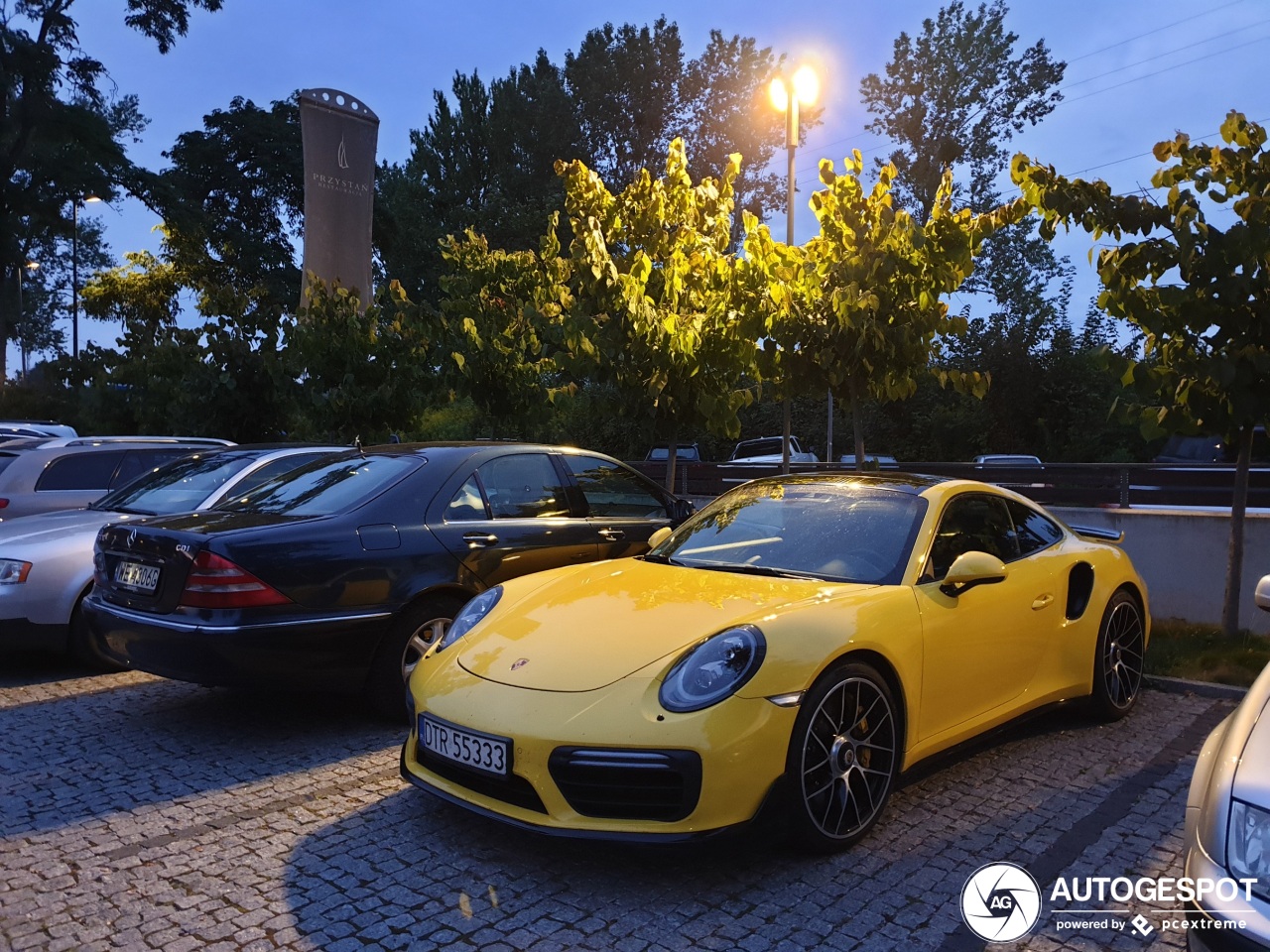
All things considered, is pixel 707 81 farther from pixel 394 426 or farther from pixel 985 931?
pixel 985 931

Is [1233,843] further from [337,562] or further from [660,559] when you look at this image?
[337,562]

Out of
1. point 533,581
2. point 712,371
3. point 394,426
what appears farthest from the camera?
point 394,426

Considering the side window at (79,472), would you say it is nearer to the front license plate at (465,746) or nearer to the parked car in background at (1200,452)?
the front license plate at (465,746)

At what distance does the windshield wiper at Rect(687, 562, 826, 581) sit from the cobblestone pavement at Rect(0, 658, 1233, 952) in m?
0.96

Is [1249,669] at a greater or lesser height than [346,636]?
lesser

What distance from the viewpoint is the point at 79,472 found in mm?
8188

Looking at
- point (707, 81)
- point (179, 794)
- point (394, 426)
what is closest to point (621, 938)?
point (179, 794)

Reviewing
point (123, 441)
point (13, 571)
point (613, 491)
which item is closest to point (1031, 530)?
point (613, 491)

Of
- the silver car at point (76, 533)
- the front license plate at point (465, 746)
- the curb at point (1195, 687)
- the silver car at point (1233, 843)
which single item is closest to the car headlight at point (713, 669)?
the front license plate at point (465, 746)

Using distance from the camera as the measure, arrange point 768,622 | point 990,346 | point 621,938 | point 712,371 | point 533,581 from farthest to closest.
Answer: point 990,346 → point 712,371 → point 533,581 → point 768,622 → point 621,938

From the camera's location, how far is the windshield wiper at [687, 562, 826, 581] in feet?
14.0

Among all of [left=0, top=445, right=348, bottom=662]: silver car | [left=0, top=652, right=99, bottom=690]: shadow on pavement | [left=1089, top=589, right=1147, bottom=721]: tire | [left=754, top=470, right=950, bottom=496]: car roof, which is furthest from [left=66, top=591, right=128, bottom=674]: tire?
[left=1089, top=589, right=1147, bottom=721]: tire

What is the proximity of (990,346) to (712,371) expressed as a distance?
85.5 feet

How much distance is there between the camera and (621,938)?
3049 mm
